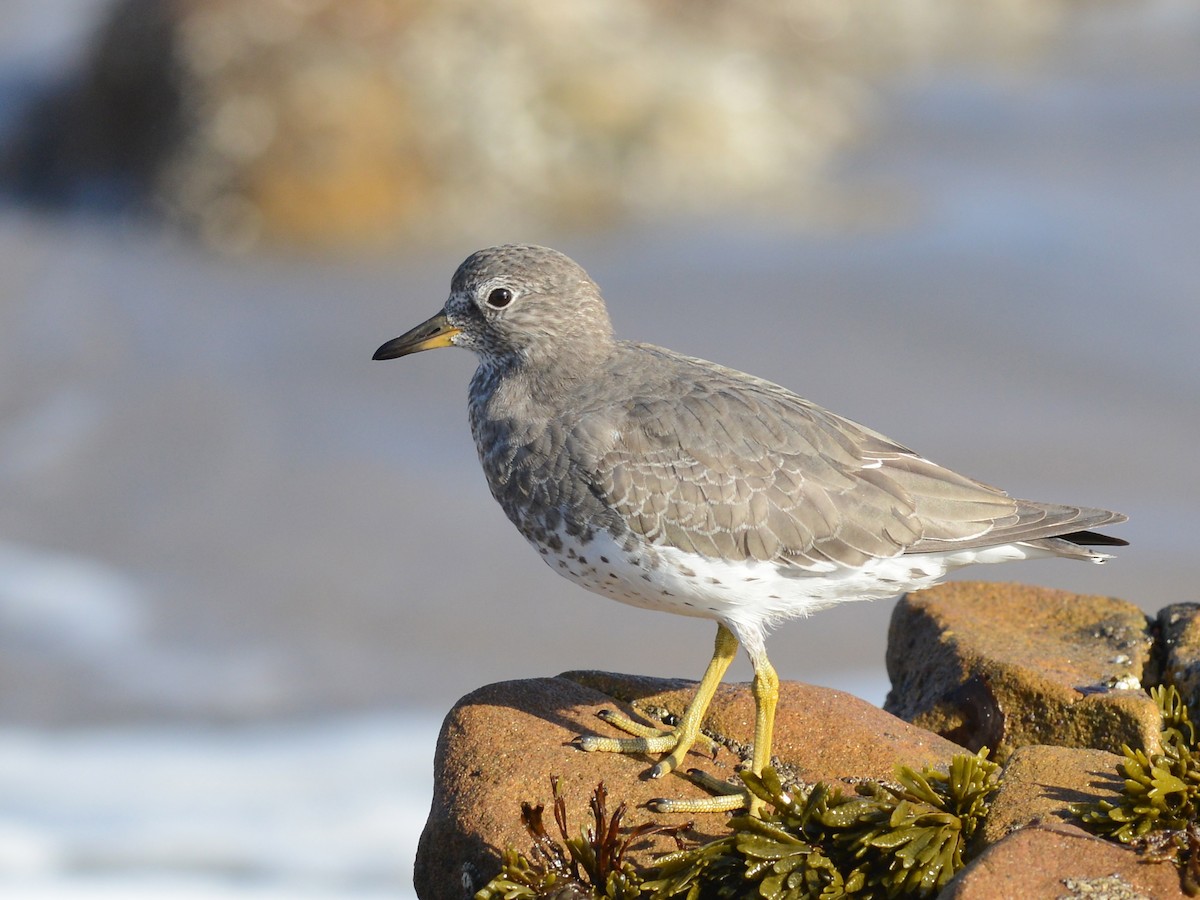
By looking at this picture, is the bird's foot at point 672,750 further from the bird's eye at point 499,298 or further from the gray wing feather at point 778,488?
the bird's eye at point 499,298

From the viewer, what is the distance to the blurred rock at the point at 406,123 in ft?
55.9

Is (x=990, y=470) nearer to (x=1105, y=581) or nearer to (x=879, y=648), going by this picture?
(x=1105, y=581)

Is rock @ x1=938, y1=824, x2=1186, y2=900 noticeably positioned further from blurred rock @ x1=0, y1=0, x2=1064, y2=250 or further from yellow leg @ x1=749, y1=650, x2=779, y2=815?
blurred rock @ x1=0, y1=0, x2=1064, y2=250

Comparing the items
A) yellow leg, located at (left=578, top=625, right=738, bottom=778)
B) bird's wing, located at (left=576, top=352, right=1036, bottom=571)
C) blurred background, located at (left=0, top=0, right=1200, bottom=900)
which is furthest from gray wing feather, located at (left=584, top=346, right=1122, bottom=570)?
blurred background, located at (left=0, top=0, right=1200, bottom=900)

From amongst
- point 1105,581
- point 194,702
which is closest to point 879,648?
point 1105,581

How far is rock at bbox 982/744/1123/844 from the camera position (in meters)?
5.22

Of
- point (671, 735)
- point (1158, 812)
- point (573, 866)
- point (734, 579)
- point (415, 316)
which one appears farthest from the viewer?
point (415, 316)

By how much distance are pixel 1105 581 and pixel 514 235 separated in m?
8.35

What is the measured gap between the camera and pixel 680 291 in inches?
636

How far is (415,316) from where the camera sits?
15609 millimetres

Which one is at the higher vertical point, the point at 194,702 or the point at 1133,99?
the point at 1133,99

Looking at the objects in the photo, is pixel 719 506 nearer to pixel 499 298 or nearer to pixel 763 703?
pixel 763 703

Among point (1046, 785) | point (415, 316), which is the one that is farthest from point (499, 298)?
point (415, 316)

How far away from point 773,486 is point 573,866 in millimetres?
1932
